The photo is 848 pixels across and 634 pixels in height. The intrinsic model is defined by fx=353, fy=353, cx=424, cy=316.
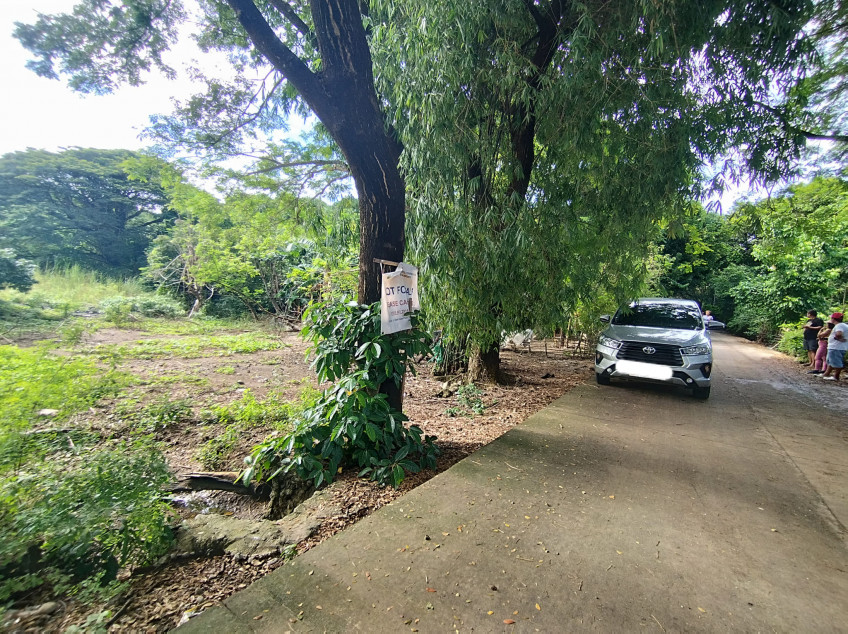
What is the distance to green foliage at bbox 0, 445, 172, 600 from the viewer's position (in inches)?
67.3

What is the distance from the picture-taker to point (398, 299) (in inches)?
118

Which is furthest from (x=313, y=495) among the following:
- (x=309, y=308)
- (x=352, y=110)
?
(x=352, y=110)

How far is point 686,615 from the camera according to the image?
68.2 inches

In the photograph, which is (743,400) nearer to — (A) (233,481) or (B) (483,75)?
(B) (483,75)

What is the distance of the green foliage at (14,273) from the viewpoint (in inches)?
395

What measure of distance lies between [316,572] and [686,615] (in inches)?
74.4

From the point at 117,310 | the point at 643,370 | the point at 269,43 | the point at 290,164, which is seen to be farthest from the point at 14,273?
the point at 643,370

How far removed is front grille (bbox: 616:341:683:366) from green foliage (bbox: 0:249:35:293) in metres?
15.4

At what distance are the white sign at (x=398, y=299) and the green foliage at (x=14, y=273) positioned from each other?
43.4 ft

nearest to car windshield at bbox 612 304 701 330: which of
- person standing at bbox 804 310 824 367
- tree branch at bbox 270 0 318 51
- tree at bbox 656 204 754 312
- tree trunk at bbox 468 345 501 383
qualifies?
tree trunk at bbox 468 345 501 383

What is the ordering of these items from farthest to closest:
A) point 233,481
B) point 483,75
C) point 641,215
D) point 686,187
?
point 641,215 < point 686,187 < point 483,75 < point 233,481

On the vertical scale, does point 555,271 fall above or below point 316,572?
above

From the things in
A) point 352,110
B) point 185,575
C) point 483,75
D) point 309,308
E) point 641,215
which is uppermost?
point 483,75

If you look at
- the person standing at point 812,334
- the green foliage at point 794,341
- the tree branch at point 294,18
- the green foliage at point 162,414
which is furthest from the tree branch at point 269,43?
the green foliage at point 794,341
